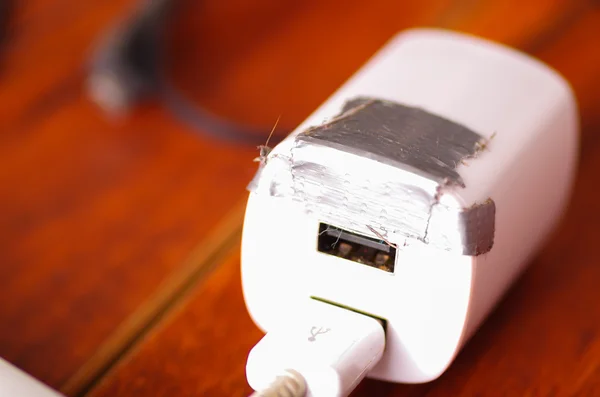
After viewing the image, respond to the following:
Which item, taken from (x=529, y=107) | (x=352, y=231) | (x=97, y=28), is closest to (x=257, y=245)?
(x=352, y=231)

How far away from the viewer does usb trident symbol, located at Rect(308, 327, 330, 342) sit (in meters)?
0.41

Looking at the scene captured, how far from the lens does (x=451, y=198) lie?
378 mm

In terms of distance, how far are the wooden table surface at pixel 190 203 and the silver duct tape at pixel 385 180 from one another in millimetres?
110

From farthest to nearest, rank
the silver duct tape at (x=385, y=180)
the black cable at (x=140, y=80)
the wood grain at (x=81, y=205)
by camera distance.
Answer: the black cable at (x=140, y=80) < the wood grain at (x=81, y=205) < the silver duct tape at (x=385, y=180)

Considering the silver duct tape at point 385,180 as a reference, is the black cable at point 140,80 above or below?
below

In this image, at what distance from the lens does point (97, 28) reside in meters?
0.81

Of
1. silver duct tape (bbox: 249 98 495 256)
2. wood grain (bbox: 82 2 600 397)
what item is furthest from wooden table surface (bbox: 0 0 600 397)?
silver duct tape (bbox: 249 98 495 256)

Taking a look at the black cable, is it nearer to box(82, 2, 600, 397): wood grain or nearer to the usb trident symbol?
box(82, 2, 600, 397): wood grain

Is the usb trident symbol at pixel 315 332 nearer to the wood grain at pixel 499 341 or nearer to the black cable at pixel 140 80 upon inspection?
the wood grain at pixel 499 341

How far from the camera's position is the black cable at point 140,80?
676 mm

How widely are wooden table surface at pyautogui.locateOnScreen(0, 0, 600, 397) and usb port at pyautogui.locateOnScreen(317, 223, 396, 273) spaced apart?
0.08 metres

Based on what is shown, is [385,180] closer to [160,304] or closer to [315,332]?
[315,332]

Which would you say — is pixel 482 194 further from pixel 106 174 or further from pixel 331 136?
pixel 106 174

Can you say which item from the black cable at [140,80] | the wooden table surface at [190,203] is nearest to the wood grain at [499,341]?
the wooden table surface at [190,203]
